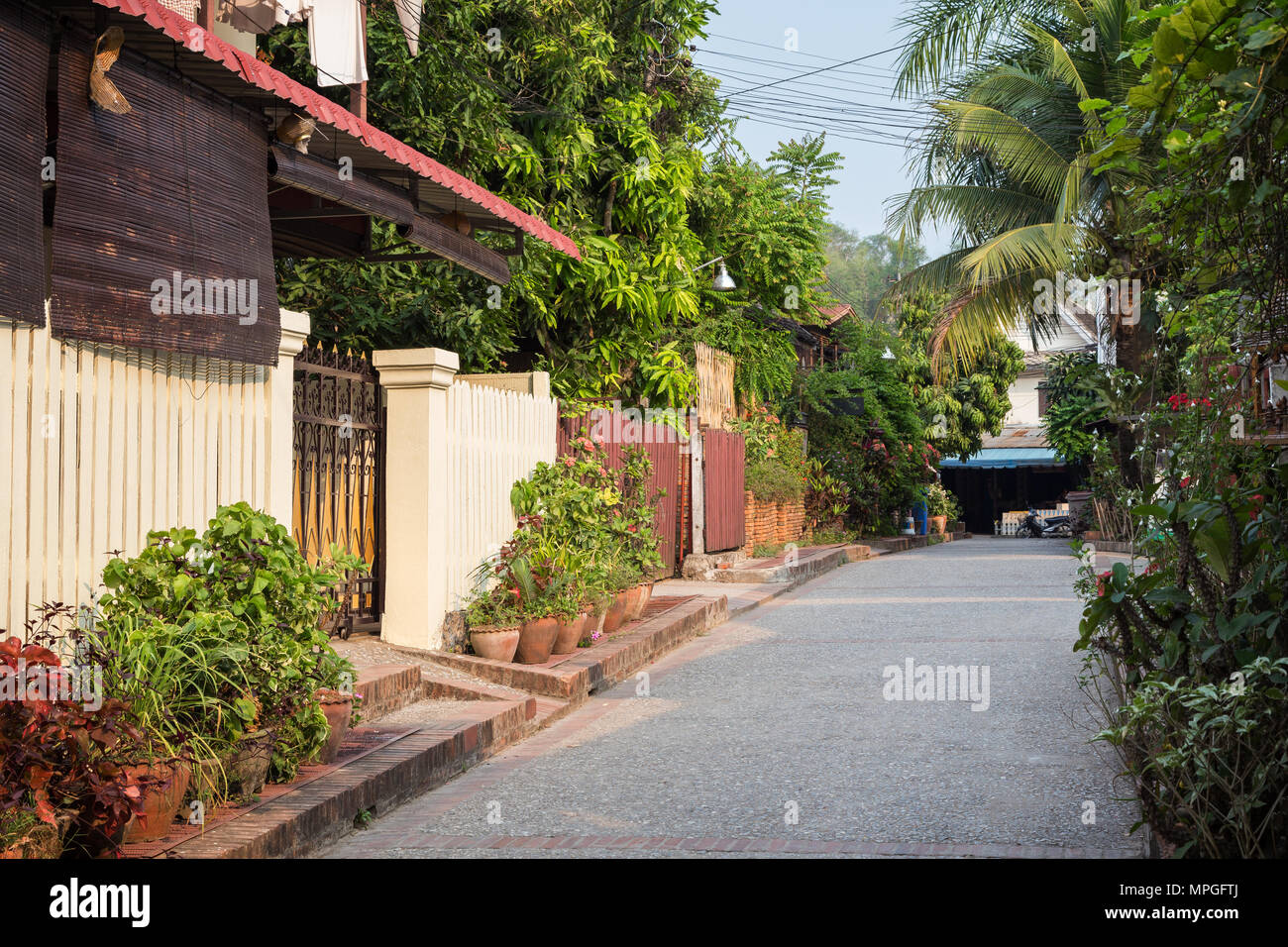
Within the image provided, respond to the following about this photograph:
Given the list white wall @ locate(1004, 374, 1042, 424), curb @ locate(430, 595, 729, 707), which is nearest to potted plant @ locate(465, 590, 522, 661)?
curb @ locate(430, 595, 729, 707)

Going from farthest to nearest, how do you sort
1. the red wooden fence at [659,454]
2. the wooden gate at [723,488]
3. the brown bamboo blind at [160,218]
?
the wooden gate at [723,488] < the red wooden fence at [659,454] < the brown bamboo blind at [160,218]

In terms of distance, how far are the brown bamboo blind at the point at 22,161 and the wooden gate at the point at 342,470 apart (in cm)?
292

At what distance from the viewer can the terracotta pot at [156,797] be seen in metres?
4.38

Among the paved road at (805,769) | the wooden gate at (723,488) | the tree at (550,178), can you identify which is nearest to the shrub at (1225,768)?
the paved road at (805,769)

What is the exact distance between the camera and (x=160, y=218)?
575cm

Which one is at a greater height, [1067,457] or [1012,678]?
[1067,457]

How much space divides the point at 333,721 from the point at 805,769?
8.18 feet

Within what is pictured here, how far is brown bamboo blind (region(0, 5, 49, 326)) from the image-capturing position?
4801mm

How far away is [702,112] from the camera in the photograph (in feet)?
59.6

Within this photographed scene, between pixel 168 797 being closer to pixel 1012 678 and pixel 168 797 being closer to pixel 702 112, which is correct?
pixel 1012 678

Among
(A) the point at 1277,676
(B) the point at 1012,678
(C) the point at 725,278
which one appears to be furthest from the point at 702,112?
(A) the point at 1277,676

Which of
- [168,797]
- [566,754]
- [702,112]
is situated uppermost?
[702,112]

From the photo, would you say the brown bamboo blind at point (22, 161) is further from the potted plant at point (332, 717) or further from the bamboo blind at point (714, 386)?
the bamboo blind at point (714, 386)

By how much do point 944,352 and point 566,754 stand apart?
45.2 feet
